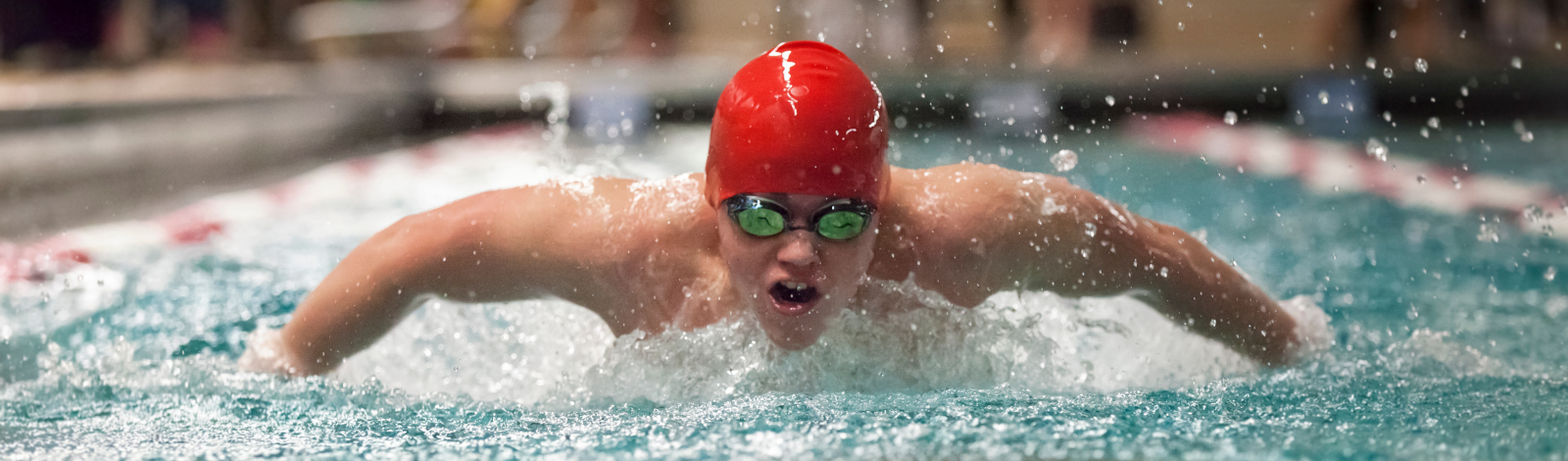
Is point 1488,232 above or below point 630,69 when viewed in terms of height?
below

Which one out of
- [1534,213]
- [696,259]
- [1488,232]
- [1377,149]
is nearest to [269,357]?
[696,259]

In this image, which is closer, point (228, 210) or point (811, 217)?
point (811, 217)

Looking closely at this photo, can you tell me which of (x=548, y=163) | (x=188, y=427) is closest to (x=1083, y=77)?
(x=548, y=163)

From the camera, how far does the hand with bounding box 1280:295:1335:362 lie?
229cm

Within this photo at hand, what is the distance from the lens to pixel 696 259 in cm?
218

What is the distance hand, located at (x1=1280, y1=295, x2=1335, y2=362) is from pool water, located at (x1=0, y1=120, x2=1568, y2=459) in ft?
0.11

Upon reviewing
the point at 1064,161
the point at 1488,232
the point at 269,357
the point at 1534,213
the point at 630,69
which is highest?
the point at 630,69

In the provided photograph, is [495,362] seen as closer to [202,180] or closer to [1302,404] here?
[1302,404]

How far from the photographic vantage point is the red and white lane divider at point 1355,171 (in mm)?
4461

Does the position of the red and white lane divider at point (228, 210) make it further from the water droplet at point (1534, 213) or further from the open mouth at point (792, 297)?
the water droplet at point (1534, 213)

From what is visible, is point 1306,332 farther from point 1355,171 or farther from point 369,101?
point 369,101

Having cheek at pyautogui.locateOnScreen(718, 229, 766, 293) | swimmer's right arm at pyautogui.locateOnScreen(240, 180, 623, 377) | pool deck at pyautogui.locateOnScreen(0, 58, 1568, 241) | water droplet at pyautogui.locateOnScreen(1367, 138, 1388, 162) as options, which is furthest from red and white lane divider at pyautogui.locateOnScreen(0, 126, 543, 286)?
water droplet at pyautogui.locateOnScreen(1367, 138, 1388, 162)

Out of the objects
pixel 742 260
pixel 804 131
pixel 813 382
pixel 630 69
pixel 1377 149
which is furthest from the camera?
pixel 630 69

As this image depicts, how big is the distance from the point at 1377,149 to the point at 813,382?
5.09m
